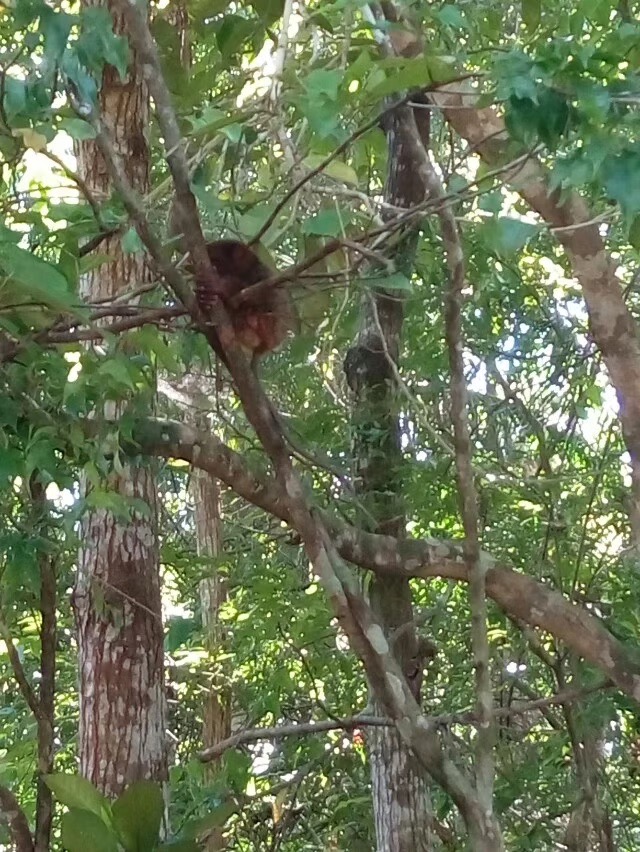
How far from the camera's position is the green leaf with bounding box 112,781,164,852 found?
0.98m

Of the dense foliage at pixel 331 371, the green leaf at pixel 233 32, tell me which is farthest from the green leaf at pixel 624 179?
the green leaf at pixel 233 32

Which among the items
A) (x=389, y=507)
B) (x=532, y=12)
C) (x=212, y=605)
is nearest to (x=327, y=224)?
(x=532, y=12)

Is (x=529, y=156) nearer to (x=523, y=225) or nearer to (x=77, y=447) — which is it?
(x=523, y=225)

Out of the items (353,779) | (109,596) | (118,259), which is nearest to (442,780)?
(109,596)

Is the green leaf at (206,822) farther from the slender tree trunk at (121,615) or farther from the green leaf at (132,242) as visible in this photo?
the green leaf at (132,242)

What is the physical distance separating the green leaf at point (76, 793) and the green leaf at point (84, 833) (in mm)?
53

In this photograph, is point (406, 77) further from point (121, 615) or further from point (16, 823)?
point (121, 615)

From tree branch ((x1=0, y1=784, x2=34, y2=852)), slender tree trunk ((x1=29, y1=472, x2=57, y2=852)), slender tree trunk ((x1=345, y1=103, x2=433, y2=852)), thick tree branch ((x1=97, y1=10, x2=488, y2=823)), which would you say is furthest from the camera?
slender tree trunk ((x1=345, y1=103, x2=433, y2=852))

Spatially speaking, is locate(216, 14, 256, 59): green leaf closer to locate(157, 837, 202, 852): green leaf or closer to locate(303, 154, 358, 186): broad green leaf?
locate(303, 154, 358, 186): broad green leaf

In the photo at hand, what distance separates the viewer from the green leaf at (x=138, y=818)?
0.98m

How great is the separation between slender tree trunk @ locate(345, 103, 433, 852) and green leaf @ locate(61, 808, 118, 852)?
1.12 meters

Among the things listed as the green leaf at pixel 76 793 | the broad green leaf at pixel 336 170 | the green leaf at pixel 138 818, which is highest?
the broad green leaf at pixel 336 170

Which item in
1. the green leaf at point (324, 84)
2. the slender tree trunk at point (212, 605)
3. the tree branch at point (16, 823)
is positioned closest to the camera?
the green leaf at point (324, 84)

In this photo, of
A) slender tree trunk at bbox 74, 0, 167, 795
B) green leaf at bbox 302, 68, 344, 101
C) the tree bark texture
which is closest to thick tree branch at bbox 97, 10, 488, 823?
green leaf at bbox 302, 68, 344, 101
